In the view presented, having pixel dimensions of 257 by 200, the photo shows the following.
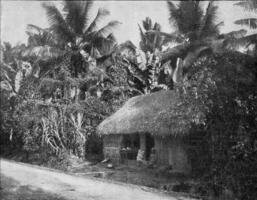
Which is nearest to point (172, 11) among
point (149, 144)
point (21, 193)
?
point (149, 144)

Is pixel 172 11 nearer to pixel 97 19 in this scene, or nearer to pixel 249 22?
pixel 97 19

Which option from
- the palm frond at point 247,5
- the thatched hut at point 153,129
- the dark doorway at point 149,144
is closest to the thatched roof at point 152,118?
the thatched hut at point 153,129

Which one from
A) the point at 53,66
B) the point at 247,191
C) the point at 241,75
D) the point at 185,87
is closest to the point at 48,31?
the point at 53,66

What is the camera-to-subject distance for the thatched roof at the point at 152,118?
10.1m

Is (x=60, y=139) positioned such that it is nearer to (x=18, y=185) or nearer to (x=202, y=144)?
(x=18, y=185)

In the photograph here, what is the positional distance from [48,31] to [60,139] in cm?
631

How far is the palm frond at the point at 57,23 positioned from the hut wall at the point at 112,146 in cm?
602

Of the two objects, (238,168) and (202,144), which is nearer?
(238,168)

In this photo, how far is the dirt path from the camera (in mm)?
8344

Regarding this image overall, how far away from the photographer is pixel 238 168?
7.87 metres

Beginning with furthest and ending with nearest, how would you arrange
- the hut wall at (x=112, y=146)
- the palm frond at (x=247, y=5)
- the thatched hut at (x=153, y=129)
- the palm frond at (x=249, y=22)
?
the hut wall at (x=112, y=146)
the palm frond at (x=249, y=22)
the palm frond at (x=247, y=5)
the thatched hut at (x=153, y=129)

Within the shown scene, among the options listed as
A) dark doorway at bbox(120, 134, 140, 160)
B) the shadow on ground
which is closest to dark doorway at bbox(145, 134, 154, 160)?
dark doorway at bbox(120, 134, 140, 160)

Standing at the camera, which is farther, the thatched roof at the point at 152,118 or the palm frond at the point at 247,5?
the palm frond at the point at 247,5

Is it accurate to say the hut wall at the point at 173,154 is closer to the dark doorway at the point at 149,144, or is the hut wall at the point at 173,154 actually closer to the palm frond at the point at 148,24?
the dark doorway at the point at 149,144
